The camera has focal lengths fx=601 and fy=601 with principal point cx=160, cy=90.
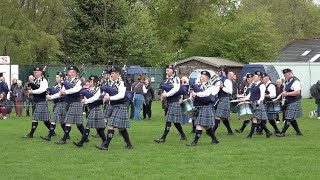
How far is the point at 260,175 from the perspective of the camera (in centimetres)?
980

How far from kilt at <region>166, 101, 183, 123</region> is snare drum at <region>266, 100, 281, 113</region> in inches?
120

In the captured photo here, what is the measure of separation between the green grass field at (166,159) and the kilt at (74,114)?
0.60 metres

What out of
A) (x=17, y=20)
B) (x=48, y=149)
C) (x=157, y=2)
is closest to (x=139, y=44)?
(x=17, y=20)

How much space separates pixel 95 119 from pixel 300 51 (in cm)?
4459

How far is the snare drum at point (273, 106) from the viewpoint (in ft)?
→ 54.3

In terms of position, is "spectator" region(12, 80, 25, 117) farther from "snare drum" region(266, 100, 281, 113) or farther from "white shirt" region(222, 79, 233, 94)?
"snare drum" region(266, 100, 281, 113)

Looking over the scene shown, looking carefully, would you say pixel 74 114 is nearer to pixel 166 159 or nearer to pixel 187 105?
pixel 187 105

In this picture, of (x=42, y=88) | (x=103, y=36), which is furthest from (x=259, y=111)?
(x=103, y=36)

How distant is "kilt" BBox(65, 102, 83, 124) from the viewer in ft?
46.5

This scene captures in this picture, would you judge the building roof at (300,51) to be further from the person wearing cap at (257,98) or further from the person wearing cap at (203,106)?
the person wearing cap at (203,106)

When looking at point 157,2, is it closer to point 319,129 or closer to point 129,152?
point 319,129

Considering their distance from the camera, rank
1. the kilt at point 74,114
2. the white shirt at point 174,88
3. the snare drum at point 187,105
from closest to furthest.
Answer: the kilt at point 74,114
the white shirt at point 174,88
the snare drum at point 187,105

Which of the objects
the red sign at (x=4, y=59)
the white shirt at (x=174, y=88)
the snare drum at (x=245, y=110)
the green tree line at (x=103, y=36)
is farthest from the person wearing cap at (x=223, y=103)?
the green tree line at (x=103, y=36)

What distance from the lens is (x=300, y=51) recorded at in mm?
55312
